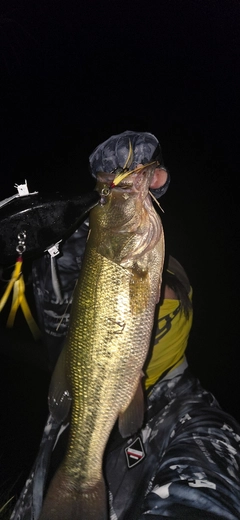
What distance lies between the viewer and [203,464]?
1.97m

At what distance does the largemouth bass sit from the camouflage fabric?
0.31 metres

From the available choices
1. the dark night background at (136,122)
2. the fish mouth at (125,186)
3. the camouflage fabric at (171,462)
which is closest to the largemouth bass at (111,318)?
the fish mouth at (125,186)

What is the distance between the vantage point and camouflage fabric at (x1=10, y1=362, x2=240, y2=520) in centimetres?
184

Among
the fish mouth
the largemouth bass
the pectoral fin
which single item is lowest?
the pectoral fin

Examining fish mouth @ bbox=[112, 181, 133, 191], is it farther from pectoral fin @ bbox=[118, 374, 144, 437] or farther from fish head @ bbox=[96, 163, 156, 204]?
pectoral fin @ bbox=[118, 374, 144, 437]

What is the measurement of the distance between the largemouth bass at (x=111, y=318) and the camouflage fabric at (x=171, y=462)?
0.31 metres

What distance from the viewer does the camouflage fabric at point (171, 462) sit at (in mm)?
1839

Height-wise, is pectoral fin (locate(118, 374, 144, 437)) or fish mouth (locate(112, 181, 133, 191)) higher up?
fish mouth (locate(112, 181, 133, 191))

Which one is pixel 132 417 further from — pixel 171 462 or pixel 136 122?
pixel 136 122

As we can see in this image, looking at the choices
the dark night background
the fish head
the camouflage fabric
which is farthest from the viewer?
the dark night background

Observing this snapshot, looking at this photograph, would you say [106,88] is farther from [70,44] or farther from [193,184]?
[193,184]

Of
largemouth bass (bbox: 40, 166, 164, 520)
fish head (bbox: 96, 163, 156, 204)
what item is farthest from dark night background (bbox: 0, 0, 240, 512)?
fish head (bbox: 96, 163, 156, 204)

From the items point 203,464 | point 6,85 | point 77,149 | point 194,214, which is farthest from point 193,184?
point 203,464

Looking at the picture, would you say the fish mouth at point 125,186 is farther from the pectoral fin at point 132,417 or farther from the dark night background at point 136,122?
the dark night background at point 136,122
